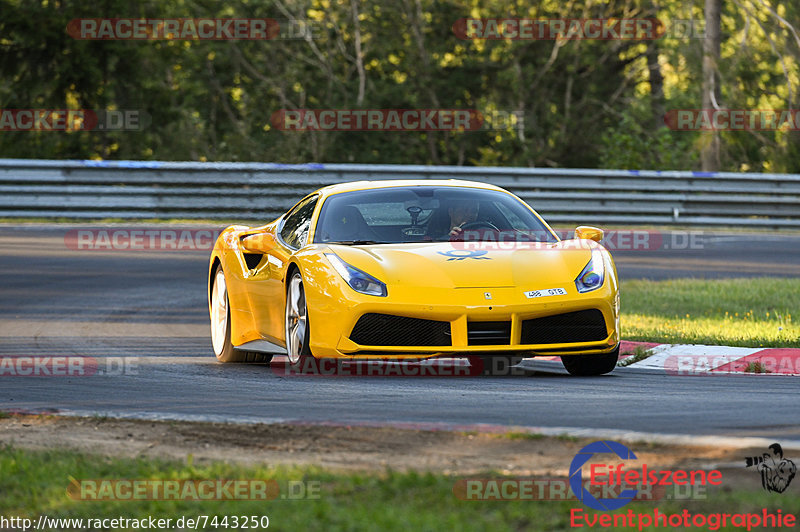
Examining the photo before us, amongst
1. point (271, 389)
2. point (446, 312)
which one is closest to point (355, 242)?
point (446, 312)

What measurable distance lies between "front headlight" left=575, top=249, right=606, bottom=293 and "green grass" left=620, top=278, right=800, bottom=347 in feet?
6.00

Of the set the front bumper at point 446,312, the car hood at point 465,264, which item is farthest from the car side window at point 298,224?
the front bumper at point 446,312

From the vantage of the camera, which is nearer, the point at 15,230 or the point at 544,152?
the point at 15,230

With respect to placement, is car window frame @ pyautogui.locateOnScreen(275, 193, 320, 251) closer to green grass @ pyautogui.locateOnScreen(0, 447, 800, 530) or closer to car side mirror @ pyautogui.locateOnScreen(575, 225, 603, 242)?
car side mirror @ pyautogui.locateOnScreen(575, 225, 603, 242)

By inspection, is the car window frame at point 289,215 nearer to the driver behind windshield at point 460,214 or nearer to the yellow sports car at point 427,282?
the yellow sports car at point 427,282

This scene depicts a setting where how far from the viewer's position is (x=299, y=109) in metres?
29.3

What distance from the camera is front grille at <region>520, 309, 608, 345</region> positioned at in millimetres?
8438

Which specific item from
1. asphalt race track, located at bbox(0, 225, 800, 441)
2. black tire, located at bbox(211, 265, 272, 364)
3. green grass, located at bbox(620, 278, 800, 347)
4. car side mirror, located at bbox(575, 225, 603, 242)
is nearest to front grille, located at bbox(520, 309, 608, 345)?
asphalt race track, located at bbox(0, 225, 800, 441)

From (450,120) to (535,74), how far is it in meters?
2.31

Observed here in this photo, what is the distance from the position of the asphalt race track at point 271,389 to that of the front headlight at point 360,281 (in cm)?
58

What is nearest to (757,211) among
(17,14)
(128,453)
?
(17,14)

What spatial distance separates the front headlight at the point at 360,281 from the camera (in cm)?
845

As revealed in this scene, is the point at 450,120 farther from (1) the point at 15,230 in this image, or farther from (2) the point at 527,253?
(2) the point at 527,253

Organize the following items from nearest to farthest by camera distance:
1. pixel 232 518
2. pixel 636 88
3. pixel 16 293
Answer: pixel 232 518 → pixel 16 293 → pixel 636 88
